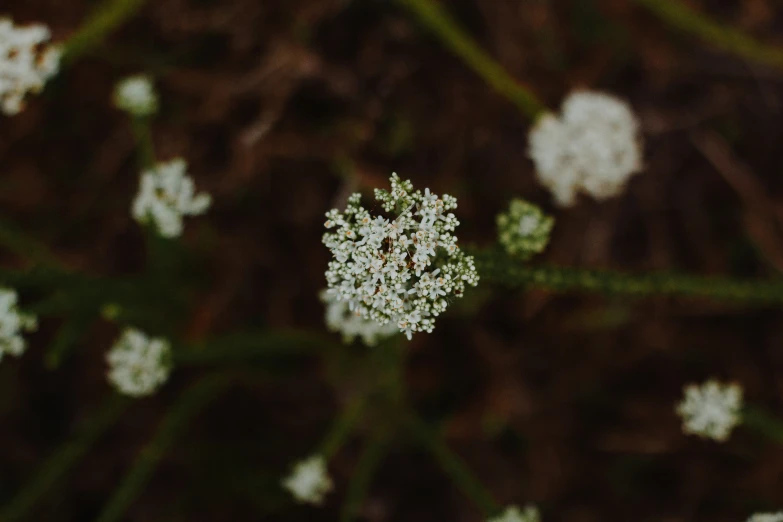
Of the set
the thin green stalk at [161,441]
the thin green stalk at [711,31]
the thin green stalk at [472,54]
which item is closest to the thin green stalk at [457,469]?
the thin green stalk at [161,441]

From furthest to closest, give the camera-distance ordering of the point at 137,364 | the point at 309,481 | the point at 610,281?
the point at 309,481 < the point at 137,364 < the point at 610,281

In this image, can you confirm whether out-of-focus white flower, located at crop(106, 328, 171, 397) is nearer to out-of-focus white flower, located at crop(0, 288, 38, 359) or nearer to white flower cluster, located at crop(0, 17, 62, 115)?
out-of-focus white flower, located at crop(0, 288, 38, 359)

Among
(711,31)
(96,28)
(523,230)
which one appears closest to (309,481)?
(523,230)

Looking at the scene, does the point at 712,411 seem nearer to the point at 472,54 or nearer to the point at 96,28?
the point at 472,54

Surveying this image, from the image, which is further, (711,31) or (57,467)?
(711,31)

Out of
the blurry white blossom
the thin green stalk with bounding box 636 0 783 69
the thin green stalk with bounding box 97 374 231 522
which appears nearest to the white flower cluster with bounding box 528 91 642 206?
the thin green stalk with bounding box 636 0 783 69

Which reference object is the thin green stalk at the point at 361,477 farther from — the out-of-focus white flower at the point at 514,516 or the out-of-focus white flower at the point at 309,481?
the out-of-focus white flower at the point at 514,516
